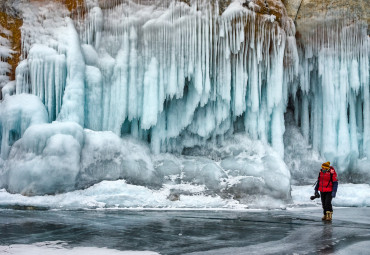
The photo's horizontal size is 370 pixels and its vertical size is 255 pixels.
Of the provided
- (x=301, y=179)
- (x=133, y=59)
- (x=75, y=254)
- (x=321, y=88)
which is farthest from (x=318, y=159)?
(x=75, y=254)

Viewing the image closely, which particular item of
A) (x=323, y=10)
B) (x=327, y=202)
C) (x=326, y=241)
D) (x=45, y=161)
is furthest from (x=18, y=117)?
(x=323, y=10)

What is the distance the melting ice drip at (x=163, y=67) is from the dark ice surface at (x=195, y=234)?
21.5ft

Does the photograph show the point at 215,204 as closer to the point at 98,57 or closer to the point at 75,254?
the point at 98,57

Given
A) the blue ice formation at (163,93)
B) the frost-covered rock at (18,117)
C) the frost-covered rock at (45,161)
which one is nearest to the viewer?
the frost-covered rock at (45,161)

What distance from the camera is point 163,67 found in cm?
1477

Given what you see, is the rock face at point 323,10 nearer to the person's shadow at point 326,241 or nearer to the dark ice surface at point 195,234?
the dark ice surface at point 195,234

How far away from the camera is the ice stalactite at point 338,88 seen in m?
16.8

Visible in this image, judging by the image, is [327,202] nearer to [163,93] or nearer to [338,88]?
[163,93]

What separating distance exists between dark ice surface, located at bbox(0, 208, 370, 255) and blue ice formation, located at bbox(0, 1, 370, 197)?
4931mm

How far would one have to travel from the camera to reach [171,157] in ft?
50.8

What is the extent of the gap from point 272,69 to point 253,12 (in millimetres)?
2186

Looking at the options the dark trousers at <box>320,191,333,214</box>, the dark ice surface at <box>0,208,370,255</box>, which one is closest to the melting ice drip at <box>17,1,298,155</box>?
the dark trousers at <box>320,191,333,214</box>

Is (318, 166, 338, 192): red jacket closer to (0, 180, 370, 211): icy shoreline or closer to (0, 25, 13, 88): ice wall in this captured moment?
(0, 180, 370, 211): icy shoreline

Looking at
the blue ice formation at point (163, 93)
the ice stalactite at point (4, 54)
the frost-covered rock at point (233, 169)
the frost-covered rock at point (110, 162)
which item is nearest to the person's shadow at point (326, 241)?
the frost-covered rock at point (233, 169)
